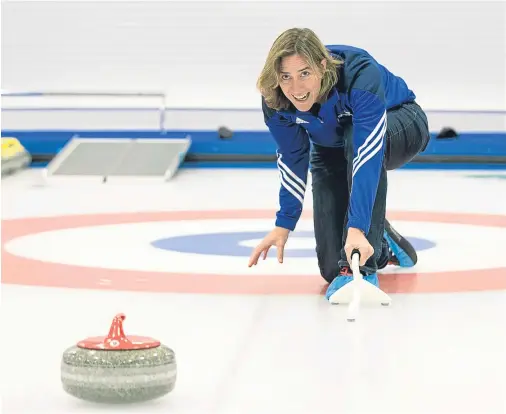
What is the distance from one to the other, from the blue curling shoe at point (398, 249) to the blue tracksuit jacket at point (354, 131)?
509 millimetres

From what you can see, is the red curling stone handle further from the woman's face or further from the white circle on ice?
the white circle on ice

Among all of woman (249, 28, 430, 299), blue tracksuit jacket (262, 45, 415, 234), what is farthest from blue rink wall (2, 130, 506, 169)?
blue tracksuit jacket (262, 45, 415, 234)

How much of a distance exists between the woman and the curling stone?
1008 mm

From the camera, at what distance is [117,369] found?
195 cm

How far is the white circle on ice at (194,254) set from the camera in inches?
150

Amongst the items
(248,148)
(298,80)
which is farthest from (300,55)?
(248,148)

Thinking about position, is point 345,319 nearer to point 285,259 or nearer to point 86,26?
point 285,259

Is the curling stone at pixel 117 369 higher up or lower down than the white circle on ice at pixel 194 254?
higher up

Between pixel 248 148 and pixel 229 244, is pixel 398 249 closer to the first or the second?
pixel 229 244

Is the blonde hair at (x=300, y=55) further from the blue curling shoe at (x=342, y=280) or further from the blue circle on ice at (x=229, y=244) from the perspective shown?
the blue circle on ice at (x=229, y=244)

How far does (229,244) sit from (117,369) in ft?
8.04

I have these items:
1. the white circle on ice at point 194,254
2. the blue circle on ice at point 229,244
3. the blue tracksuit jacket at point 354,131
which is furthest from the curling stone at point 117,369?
the blue circle on ice at point 229,244

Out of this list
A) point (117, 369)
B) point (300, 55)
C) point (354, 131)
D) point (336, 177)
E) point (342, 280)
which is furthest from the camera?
point (336, 177)

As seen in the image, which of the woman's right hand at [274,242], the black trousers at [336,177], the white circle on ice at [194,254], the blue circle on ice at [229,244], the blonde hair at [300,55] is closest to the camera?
the blonde hair at [300,55]
